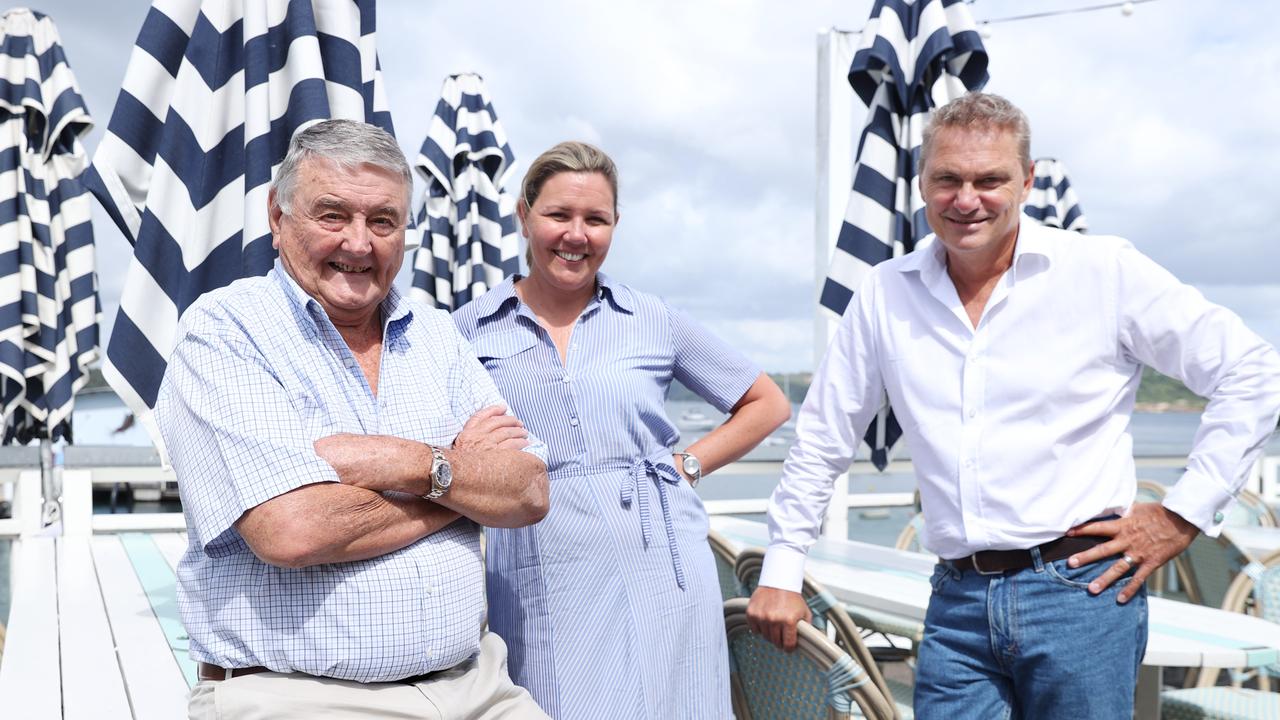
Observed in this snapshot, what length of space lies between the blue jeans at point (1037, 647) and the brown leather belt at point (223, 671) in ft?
4.10

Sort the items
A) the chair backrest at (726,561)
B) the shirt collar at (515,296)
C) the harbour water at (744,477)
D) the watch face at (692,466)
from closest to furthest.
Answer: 1. the shirt collar at (515,296)
2. the watch face at (692,466)
3. the chair backrest at (726,561)
4. the harbour water at (744,477)

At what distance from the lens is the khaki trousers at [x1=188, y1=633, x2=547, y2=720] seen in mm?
1467

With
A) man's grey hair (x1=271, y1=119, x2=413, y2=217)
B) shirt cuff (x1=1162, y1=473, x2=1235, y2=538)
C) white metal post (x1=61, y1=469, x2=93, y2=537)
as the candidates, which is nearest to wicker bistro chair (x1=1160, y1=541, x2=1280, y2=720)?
shirt cuff (x1=1162, y1=473, x2=1235, y2=538)

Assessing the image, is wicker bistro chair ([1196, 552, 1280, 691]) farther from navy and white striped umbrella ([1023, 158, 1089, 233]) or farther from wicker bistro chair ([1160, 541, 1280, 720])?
navy and white striped umbrella ([1023, 158, 1089, 233])

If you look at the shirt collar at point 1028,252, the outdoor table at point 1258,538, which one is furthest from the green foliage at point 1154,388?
the outdoor table at point 1258,538

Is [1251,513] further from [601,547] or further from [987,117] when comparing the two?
[601,547]

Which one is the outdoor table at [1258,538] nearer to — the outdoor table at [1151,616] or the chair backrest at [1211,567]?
the chair backrest at [1211,567]

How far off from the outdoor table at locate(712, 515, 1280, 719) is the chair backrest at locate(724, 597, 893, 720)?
84cm

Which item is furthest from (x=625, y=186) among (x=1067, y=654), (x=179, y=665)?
(x=179, y=665)

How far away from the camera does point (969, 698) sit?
190 centimetres

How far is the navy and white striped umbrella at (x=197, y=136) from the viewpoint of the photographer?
8.41ft

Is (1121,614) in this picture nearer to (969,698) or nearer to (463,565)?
(969,698)

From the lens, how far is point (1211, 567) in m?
3.81

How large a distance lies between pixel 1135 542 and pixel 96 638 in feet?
9.92
